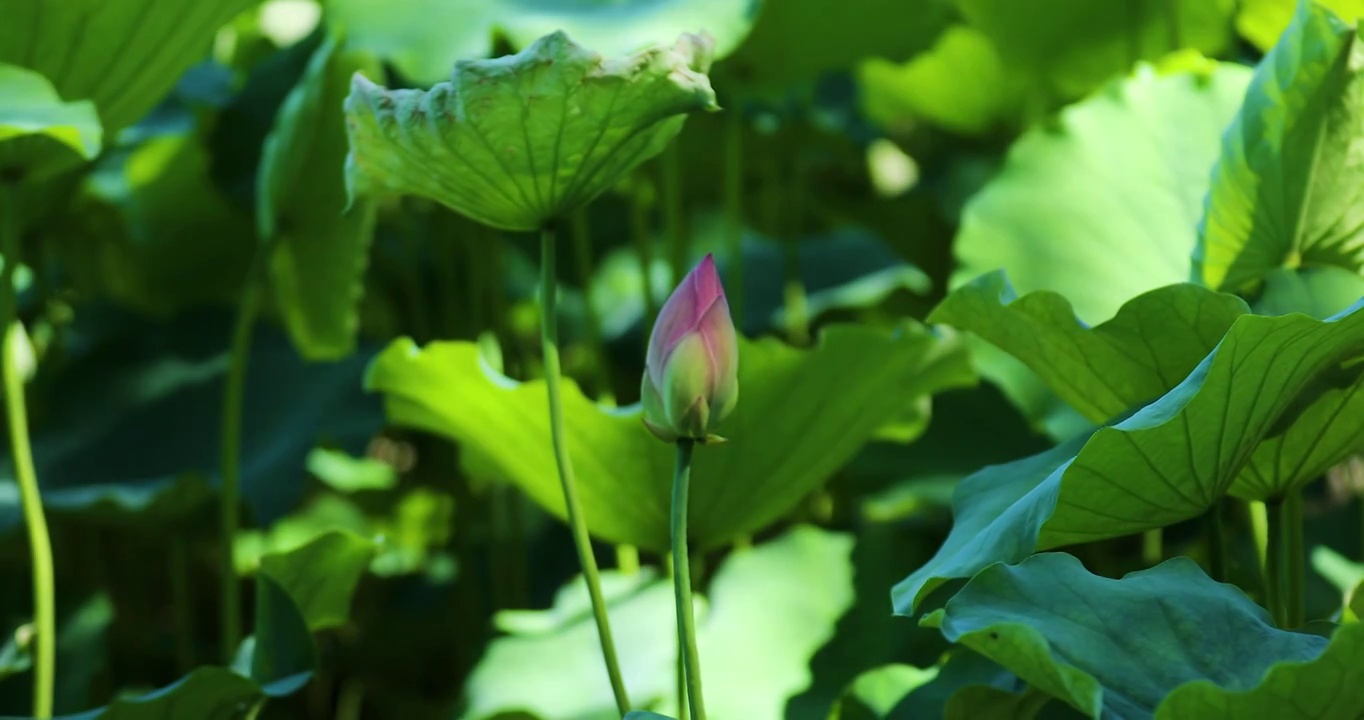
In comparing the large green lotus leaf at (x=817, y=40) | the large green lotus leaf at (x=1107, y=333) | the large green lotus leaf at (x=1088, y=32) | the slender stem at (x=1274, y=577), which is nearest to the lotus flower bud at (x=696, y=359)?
the large green lotus leaf at (x=1107, y=333)

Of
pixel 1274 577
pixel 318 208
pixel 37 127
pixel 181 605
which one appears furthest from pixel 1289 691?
pixel 181 605

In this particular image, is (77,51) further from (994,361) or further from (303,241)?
(994,361)

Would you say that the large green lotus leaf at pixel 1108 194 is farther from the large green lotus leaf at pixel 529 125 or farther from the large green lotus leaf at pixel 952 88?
the large green lotus leaf at pixel 952 88

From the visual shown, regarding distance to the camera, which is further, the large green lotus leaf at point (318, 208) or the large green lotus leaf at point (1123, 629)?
the large green lotus leaf at point (318, 208)

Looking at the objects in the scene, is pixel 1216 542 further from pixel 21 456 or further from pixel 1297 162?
pixel 21 456

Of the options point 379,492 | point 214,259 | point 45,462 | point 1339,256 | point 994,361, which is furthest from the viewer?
point 379,492

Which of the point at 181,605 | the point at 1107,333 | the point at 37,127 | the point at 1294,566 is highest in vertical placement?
the point at 37,127

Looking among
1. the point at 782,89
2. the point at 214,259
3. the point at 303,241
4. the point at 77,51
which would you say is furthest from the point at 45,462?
the point at 782,89
